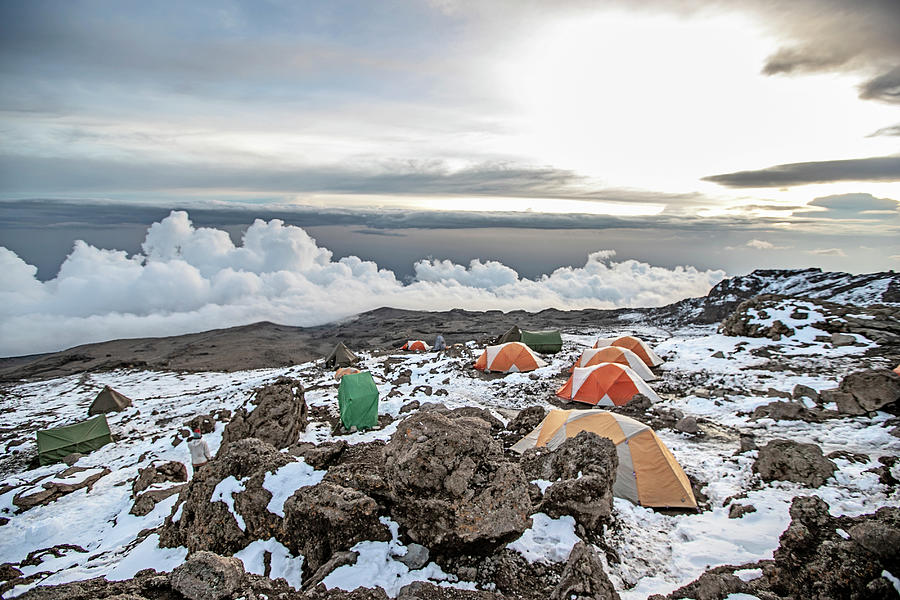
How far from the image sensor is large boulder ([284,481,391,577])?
6469mm

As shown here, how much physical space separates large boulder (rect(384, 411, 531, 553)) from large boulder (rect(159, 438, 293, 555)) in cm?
236

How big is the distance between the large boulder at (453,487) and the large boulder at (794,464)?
21.1 ft

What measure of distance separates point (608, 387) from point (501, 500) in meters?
12.5

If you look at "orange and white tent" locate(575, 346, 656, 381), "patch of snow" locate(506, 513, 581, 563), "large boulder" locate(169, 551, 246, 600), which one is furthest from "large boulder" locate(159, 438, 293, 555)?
"orange and white tent" locate(575, 346, 656, 381)

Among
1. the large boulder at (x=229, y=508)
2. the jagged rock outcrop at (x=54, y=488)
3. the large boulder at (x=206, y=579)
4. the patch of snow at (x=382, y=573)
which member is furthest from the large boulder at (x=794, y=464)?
the jagged rock outcrop at (x=54, y=488)

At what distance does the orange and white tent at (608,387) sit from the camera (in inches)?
688

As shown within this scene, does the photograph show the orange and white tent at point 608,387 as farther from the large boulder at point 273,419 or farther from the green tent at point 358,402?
the large boulder at point 273,419

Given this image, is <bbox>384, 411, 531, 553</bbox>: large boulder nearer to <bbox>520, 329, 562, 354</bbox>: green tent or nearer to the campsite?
the campsite

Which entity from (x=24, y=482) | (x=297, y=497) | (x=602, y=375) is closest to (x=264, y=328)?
(x=24, y=482)

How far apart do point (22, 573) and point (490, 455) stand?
404 inches

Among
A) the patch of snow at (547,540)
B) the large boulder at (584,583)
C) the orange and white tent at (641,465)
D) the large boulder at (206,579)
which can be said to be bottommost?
the orange and white tent at (641,465)

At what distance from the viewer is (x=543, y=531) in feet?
22.4

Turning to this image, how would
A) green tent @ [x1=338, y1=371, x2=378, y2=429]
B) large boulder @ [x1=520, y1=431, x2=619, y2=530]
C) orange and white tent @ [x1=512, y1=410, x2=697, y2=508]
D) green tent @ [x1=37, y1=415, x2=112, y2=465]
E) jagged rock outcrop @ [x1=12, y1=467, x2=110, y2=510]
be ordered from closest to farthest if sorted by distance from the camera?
large boulder @ [x1=520, y1=431, x2=619, y2=530] < orange and white tent @ [x1=512, y1=410, x2=697, y2=508] < jagged rock outcrop @ [x1=12, y1=467, x2=110, y2=510] < green tent @ [x1=338, y1=371, x2=378, y2=429] < green tent @ [x1=37, y1=415, x2=112, y2=465]

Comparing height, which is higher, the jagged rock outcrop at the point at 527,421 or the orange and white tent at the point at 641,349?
the jagged rock outcrop at the point at 527,421
